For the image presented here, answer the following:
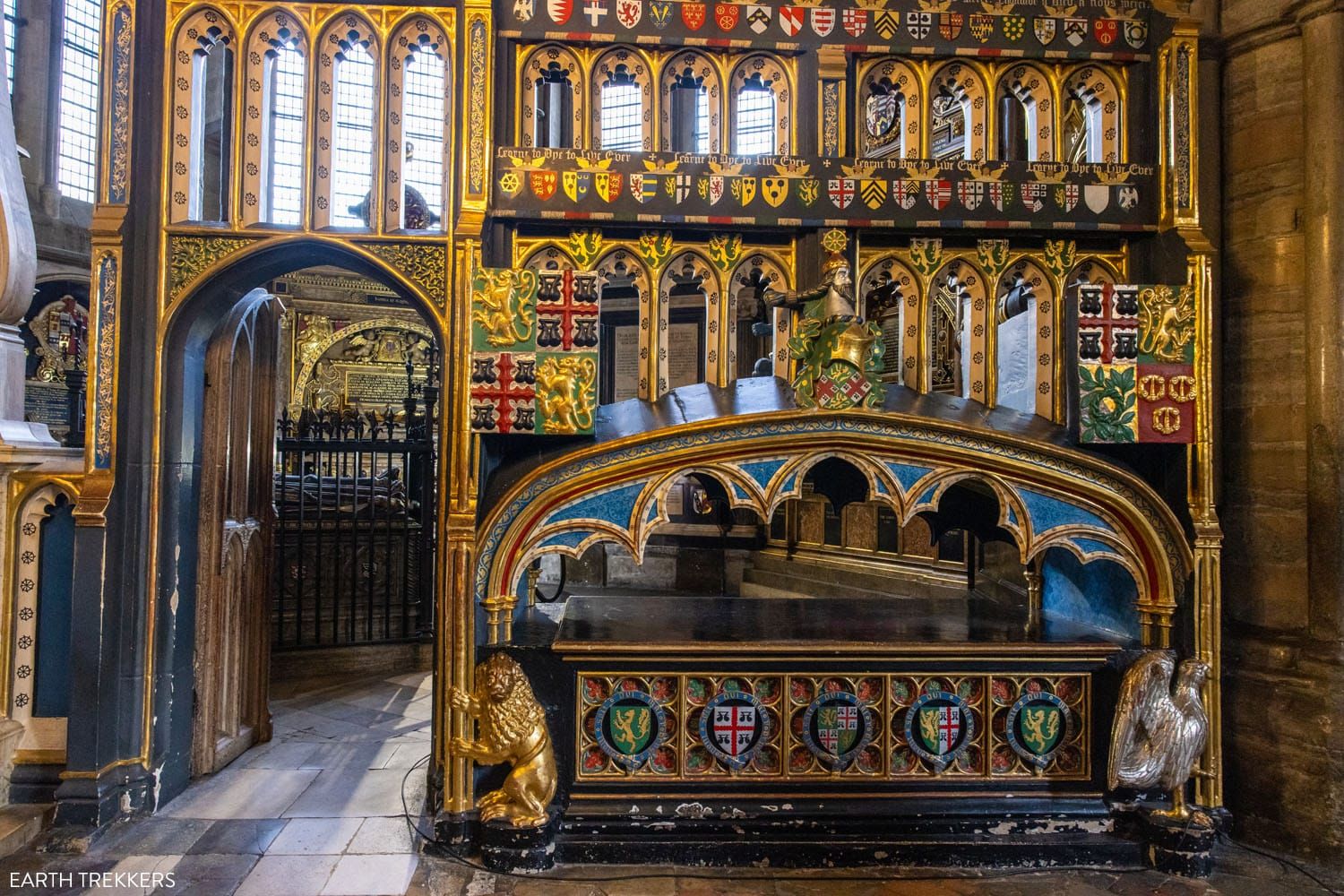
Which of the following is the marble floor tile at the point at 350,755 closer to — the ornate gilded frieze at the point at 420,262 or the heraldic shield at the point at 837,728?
the heraldic shield at the point at 837,728

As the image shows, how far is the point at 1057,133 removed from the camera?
15.7 ft

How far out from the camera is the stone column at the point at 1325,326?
429 cm

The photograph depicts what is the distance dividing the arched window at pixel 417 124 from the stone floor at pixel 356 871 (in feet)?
10.8

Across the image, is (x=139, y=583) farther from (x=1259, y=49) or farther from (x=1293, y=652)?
(x=1259, y=49)

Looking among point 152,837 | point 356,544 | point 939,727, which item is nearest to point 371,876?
point 152,837

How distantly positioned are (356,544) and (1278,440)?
7.07m

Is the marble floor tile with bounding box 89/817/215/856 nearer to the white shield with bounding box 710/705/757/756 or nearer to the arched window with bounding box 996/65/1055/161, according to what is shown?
the white shield with bounding box 710/705/757/756

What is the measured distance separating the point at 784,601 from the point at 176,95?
474 cm

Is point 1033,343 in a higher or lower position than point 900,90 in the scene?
lower

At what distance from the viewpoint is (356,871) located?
12.5 feet

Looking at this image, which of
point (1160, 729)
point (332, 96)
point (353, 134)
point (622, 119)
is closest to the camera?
point (1160, 729)

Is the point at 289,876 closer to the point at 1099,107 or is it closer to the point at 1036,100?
the point at 1036,100

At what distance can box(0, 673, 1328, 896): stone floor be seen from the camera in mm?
3672

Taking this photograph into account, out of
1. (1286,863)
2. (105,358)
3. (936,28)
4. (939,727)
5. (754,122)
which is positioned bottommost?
(1286,863)
